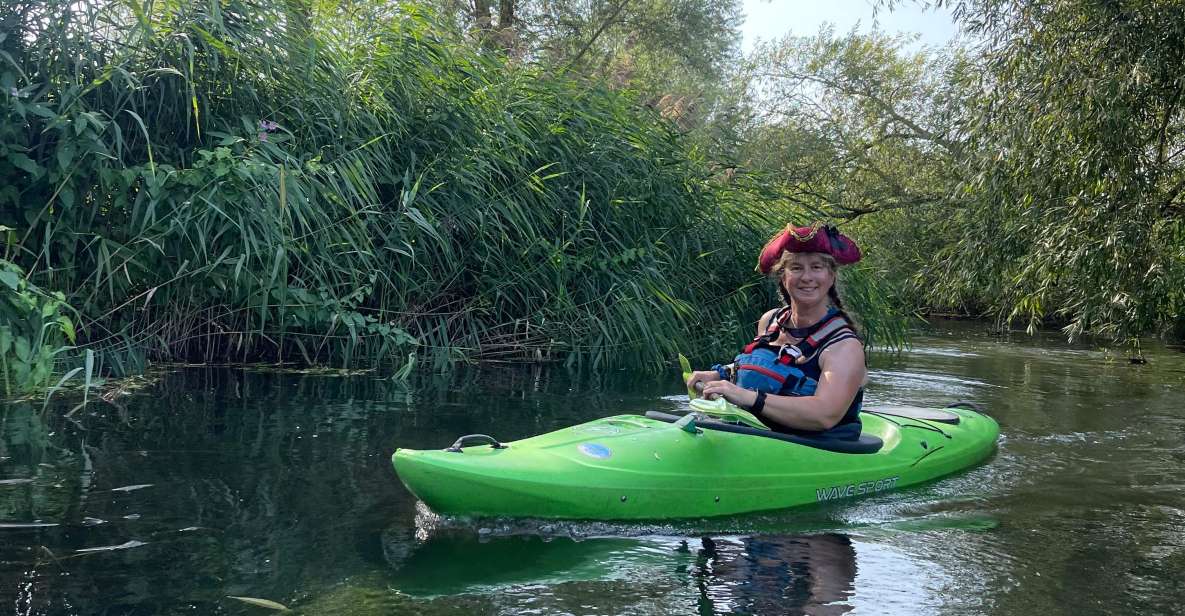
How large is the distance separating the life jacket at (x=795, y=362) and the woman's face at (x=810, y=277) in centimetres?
11

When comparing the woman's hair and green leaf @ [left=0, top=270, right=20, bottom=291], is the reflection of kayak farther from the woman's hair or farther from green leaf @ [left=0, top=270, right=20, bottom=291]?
green leaf @ [left=0, top=270, right=20, bottom=291]

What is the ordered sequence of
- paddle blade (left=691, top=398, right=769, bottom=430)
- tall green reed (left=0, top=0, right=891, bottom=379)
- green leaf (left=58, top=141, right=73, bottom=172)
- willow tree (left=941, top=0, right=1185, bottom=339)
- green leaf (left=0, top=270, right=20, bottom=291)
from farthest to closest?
1. willow tree (left=941, top=0, right=1185, bottom=339)
2. tall green reed (left=0, top=0, right=891, bottom=379)
3. green leaf (left=58, top=141, right=73, bottom=172)
4. green leaf (left=0, top=270, right=20, bottom=291)
5. paddle blade (left=691, top=398, right=769, bottom=430)

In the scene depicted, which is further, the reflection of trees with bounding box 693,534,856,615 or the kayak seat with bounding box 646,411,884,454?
the kayak seat with bounding box 646,411,884,454

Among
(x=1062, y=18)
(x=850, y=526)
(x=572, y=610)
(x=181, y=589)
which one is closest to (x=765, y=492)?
(x=850, y=526)

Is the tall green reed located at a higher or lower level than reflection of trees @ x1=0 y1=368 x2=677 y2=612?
higher

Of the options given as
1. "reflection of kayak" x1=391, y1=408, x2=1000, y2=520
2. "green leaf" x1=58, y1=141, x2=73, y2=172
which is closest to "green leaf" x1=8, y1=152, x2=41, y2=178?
"green leaf" x1=58, y1=141, x2=73, y2=172

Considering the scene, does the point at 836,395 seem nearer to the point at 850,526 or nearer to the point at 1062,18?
the point at 850,526

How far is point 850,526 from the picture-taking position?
3494mm

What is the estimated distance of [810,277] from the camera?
362 cm

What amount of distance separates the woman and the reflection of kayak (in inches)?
5.2

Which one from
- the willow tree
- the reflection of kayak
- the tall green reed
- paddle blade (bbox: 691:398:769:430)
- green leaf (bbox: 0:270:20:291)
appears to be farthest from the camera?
the willow tree

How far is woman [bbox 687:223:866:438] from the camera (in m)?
3.58

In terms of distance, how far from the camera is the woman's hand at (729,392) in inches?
137

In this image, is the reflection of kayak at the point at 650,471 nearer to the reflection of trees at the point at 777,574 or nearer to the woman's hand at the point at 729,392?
the woman's hand at the point at 729,392
